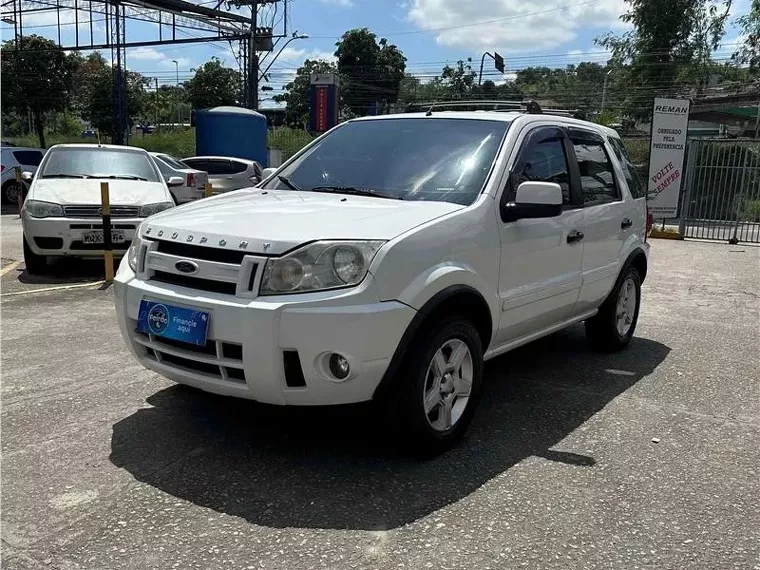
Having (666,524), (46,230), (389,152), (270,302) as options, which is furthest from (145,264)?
(46,230)

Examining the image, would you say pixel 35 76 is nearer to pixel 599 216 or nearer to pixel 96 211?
pixel 96 211

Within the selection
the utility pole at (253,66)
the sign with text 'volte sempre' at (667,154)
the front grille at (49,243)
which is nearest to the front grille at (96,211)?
the front grille at (49,243)

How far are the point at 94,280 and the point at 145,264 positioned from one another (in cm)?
507

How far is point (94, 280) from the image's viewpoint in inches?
321

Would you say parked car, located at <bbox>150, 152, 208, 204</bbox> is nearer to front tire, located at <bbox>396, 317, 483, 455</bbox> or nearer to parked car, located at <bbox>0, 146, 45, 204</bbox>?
parked car, located at <bbox>0, 146, 45, 204</bbox>

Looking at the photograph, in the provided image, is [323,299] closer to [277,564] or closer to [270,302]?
[270,302]

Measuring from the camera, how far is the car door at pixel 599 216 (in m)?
4.95

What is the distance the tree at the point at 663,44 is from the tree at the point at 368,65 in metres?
29.3

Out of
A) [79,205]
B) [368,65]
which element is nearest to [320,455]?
[79,205]

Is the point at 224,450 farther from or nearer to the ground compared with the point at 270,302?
nearer to the ground

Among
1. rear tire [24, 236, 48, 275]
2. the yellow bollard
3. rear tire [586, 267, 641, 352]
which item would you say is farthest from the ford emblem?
rear tire [24, 236, 48, 275]

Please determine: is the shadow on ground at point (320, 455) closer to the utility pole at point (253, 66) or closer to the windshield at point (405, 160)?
the windshield at point (405, 160)

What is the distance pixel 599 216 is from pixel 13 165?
18.5 meters

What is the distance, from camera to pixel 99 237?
8.05 metres
